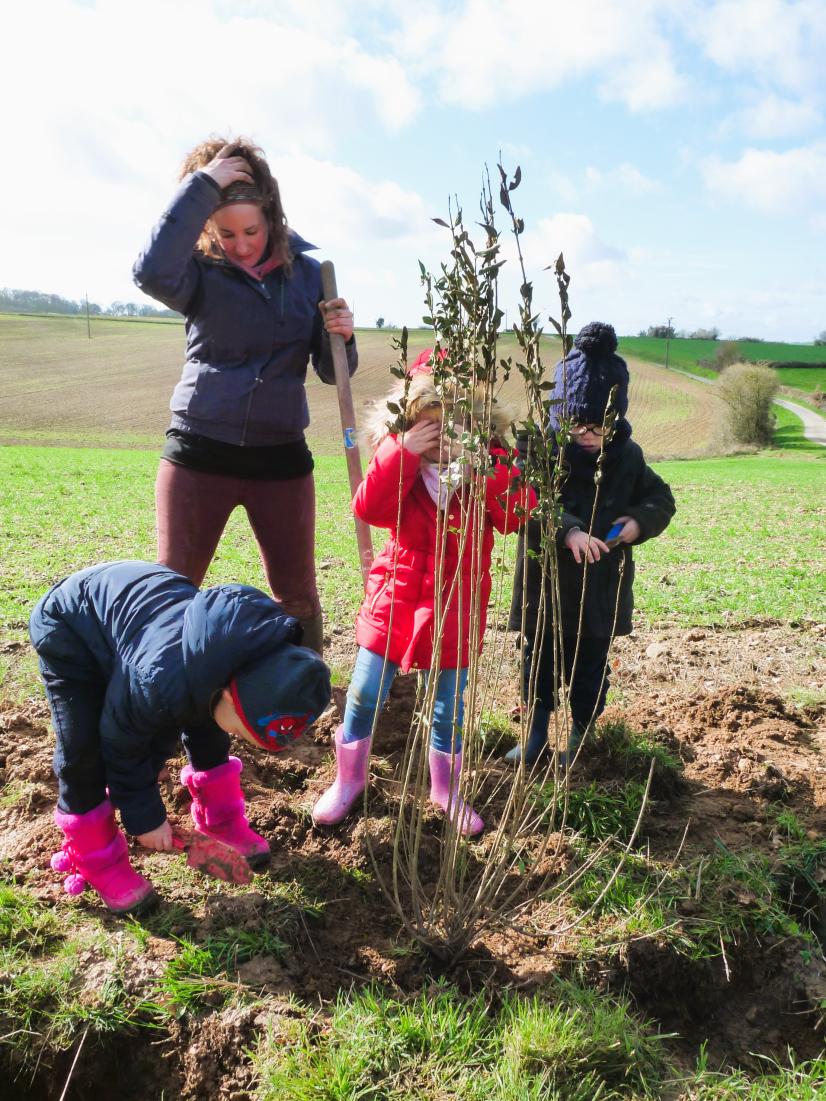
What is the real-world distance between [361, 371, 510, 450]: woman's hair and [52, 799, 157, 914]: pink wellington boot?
5.14ft

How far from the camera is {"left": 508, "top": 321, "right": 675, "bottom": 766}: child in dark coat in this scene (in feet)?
9.65

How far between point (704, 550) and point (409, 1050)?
8147 millimetres

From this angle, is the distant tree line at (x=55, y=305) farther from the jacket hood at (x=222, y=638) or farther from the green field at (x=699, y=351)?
the jacket hood at (x=222, y=638)

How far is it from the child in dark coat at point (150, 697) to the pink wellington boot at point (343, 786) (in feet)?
0.82

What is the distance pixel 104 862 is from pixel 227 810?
0.42 meters

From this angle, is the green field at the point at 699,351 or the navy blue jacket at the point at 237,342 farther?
the green field at the point at 699,351

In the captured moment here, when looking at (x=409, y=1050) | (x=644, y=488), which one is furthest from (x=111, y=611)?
(x=644, y=488)

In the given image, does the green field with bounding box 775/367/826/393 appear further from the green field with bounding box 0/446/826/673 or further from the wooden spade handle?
the wooden spade handle

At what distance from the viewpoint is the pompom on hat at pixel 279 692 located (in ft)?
6.68

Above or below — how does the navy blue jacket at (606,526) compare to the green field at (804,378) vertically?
below

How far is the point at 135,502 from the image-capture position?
456 inches

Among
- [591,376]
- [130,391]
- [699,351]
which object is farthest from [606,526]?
[699,351]

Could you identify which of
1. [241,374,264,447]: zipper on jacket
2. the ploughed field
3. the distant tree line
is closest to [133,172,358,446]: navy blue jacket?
[241,374,264,447]: zipper on jacket

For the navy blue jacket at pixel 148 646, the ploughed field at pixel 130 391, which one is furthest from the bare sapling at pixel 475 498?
the ploughed field at pixel 130 391
